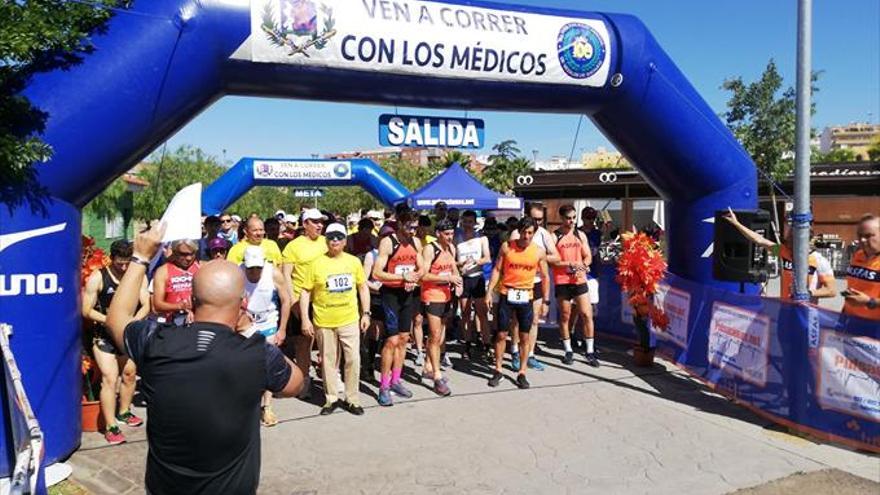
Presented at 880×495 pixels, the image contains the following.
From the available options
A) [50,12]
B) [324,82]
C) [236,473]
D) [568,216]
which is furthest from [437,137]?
[236,473]

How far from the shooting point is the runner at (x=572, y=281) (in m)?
8.06

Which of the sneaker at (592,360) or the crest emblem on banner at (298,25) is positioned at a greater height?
the crest emblem on banner at (298,25)

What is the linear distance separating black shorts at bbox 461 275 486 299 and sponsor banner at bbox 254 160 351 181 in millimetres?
12912

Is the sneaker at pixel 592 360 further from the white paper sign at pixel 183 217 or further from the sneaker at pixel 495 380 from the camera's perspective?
the white paper sign at pixel 183 217

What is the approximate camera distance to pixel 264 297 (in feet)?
18.7

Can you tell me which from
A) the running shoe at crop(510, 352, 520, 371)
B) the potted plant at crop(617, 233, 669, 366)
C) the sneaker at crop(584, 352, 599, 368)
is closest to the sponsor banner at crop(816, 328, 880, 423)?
the potted plant at crop(617, 233, 669, 366)

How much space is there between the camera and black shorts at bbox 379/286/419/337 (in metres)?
6.50

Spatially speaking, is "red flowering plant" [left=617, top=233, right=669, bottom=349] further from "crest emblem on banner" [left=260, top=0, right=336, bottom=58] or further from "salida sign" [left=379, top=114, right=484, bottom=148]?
"crest emblem on banner" [left=260, top=0, right=336, bottom=58]

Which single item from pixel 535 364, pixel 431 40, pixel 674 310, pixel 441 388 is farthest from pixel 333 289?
pixel 674 310

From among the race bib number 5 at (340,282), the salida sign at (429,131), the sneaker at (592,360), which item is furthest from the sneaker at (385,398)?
the sneaker at (592,360)

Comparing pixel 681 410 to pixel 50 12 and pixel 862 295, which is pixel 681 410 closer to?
pixel 862 295

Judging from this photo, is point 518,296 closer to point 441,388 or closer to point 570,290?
point 441,388

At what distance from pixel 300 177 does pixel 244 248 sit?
13716 mm

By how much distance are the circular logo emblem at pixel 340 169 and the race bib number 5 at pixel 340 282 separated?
14.8 m
